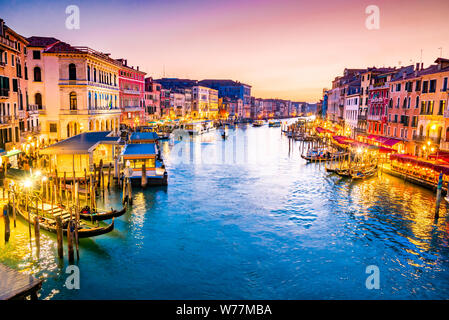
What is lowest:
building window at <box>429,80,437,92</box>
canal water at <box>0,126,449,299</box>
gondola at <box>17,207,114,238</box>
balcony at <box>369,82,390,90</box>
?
canal water at <box>0,126,449,299</box>

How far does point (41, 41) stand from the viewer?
108 ft

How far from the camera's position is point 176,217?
55.0ft

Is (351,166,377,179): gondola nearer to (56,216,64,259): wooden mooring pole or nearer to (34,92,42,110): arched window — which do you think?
(56,216,64,259): wooden mooring pole

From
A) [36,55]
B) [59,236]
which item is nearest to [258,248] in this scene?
[59,236]

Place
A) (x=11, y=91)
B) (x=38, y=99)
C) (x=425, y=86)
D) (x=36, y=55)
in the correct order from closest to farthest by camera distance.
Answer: (x=11, y=91), (x=425, y=86), (x=36, y=55), (x=38, y=99)

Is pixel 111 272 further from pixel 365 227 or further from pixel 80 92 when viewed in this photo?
pixel 80 92

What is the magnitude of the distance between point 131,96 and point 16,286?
48.0 meters

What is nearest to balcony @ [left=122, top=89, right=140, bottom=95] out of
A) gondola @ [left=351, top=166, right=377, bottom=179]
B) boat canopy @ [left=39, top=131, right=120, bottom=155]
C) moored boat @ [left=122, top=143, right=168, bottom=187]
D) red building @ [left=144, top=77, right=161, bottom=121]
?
red building @ [left=144, top=77, right=161, bottom=121]

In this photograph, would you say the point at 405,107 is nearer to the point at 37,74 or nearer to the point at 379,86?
the point at 379,86

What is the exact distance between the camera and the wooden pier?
323 inches

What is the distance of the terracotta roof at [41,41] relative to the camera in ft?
104

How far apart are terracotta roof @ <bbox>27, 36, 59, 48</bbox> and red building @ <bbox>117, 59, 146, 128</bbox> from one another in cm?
1518

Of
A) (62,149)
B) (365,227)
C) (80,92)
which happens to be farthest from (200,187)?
(80,92)

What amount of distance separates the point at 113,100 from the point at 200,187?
24930 mm
